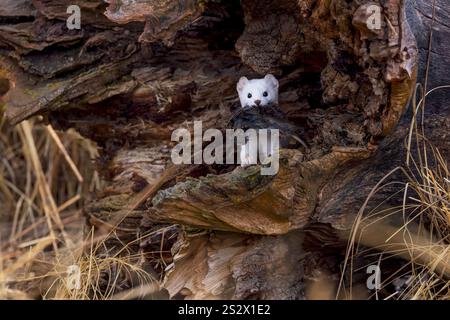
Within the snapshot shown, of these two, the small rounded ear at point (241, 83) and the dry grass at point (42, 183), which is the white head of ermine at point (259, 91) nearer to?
the small rounded ear at point (241, 83)

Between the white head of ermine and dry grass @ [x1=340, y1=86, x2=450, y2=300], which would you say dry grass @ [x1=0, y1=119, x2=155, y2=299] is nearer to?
the white head of ermine

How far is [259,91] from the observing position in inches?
81.8

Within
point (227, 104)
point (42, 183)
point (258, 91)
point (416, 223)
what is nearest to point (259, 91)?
point (258, 91)

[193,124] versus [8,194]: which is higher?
[193,124]

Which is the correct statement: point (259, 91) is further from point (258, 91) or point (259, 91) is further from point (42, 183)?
point (42, 183)

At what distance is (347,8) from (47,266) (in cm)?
149

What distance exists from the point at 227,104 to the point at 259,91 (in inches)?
8.9

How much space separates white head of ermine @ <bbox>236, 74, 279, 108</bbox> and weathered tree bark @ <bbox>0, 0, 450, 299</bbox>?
0.14 feet

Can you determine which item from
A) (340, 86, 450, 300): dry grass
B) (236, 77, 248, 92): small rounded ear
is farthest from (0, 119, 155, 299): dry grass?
(340, 86, 450, 300): dry grass

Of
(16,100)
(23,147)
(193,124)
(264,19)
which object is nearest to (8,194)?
(23,147)

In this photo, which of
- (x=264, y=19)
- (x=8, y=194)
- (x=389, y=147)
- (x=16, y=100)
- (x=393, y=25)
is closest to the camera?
(x=393, y=25)

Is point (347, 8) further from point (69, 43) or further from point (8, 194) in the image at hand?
point (8, 194)

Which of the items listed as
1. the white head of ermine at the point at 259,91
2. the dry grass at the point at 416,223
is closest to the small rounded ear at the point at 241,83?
the white head of ermine at the point at 259,91
